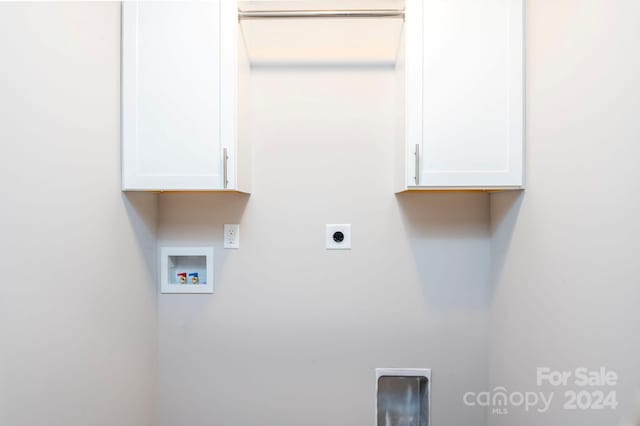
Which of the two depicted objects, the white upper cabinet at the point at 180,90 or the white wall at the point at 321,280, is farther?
the white wall at the point at 321,280

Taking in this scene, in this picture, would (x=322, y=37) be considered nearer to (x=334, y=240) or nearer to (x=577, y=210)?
(x=334, y=240)

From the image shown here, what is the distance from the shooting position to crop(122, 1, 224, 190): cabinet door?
4.22ft

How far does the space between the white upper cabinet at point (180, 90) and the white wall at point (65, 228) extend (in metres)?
0.07

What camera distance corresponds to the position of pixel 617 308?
878 mm

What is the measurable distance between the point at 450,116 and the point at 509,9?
0.47 meters

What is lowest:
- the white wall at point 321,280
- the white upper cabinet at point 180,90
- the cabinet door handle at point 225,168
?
the white wall at point 321,280

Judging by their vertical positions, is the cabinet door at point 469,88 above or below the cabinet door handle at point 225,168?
above

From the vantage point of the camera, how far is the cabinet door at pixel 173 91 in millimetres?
1287

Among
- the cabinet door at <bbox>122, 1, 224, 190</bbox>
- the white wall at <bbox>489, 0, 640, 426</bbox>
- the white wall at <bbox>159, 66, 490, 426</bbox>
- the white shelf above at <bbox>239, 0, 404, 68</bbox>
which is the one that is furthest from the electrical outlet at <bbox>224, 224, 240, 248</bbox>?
the white wall at <bbox>489, 0, 640, 426</bbox>

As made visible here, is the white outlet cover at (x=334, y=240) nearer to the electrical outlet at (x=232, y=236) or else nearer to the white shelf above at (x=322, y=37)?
the electrical outlet at (x=232, y=236)

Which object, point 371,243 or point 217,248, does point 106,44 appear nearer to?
point 217,248

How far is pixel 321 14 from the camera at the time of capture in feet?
4.51

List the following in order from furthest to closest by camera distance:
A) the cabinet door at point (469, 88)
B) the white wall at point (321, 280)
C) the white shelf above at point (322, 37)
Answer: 1. the white wall at point (321, 280)
2. the white shelf above at point (322, 37)
3. the cabinet door at point (469, 88)

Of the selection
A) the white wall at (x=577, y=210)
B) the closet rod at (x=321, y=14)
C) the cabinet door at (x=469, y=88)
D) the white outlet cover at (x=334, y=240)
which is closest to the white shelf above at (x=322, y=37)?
the closet rod at (x=321, y=14)
